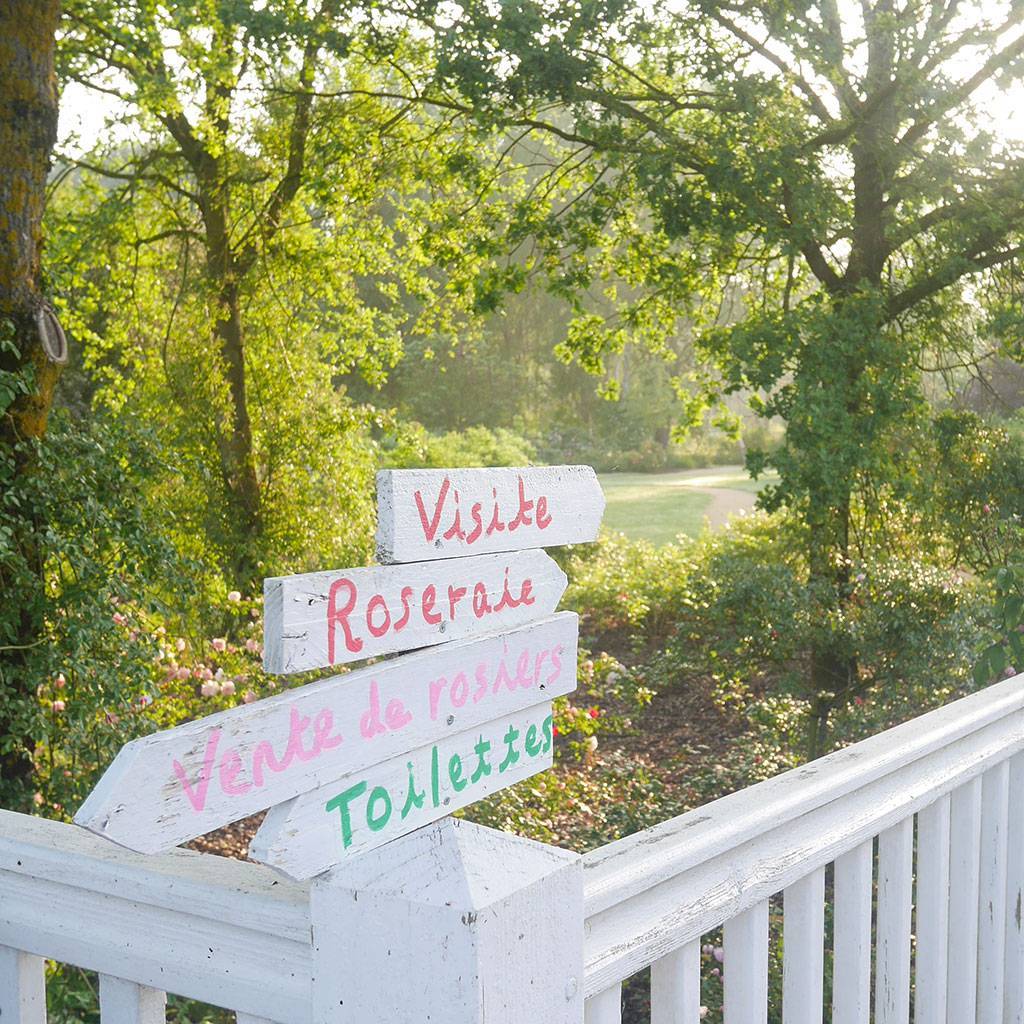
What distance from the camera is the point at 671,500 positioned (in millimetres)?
25031

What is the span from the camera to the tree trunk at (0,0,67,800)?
3.65 metres

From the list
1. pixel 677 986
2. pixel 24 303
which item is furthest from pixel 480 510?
pixel 24 303

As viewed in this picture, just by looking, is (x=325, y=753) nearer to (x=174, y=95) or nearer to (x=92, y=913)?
(x=92, y=913)

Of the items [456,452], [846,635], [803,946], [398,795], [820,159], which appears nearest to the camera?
[398,795]

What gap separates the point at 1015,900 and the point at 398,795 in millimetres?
1335

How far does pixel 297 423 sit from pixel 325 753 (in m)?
8.55

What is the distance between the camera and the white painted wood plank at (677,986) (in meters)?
1.13

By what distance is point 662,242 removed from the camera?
8.24 m

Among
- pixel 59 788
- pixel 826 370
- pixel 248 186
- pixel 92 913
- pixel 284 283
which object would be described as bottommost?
pixel 59 788

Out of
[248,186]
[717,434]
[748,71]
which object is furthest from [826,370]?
[717,434]

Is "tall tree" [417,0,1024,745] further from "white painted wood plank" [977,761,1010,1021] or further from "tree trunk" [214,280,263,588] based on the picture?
"white painted wood plank" [977,761,1010,1021]

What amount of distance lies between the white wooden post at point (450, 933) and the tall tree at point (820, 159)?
552 cm

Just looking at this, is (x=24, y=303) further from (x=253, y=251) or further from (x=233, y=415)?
(x=253, y=251)

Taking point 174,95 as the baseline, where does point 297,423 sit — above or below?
below
